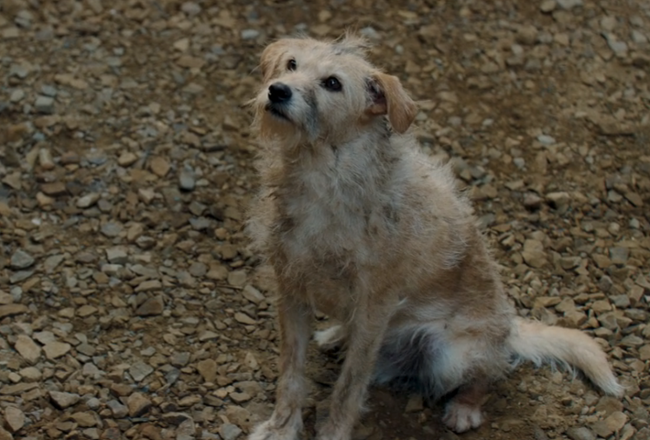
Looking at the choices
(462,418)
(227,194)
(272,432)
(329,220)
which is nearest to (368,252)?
(329,220)

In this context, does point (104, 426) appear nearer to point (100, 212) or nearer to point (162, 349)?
point (162, 349)

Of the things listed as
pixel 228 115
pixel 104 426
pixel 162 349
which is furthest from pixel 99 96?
pixel 104 426

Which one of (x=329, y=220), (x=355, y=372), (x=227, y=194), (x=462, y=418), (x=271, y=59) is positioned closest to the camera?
(x=329, y=220)

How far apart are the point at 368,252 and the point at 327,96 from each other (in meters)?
0.91

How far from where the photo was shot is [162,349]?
685 centimetres

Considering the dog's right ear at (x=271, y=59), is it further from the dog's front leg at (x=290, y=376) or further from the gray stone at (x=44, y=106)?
the gray stone at (x=44, y=106)

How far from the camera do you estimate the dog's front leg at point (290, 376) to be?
6.33 metres

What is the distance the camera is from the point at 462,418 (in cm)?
657

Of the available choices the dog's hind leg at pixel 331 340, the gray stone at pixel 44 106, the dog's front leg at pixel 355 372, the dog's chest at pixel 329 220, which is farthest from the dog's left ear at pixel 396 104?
the gray stone at pixel 44 106

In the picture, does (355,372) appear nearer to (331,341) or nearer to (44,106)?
(331,341)

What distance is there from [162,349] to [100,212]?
1.46 meters

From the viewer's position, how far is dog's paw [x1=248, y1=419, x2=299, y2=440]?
6.30 metres

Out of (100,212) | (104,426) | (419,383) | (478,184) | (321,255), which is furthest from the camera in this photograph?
(478,184)

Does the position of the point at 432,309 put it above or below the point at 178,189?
above
